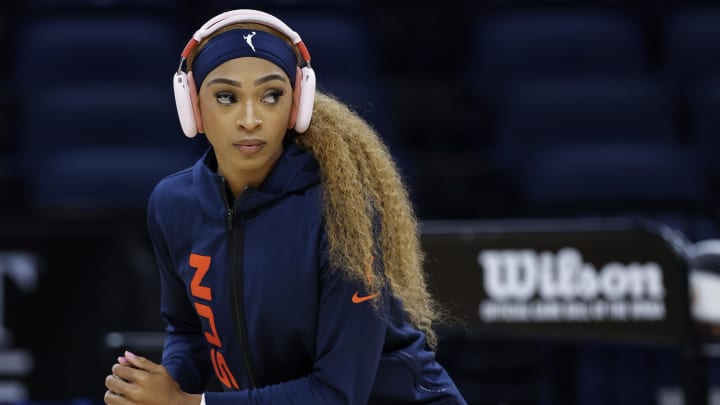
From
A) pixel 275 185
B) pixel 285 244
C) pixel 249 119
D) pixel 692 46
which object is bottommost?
pixel 285 244

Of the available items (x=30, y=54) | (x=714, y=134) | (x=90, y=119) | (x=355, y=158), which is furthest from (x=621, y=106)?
(x=355, y=158)

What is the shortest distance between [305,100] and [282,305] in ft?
1.22

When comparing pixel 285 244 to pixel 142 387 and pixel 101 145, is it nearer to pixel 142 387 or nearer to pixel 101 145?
pixel 142 387

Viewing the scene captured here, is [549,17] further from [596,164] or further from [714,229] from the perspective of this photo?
[714,229]

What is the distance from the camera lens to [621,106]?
6344 millimetres

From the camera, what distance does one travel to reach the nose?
206 centimetres

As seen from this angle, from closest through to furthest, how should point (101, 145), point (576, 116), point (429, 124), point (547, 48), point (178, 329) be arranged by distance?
point (178, 329), point (101, 145), point (576, 116), point (547, 48), point (429, 124)

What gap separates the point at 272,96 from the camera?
6.88 feet

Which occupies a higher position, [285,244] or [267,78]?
[267,78]

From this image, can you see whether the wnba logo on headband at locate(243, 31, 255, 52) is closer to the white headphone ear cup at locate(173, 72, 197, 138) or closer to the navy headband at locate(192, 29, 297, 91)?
the navy headband at locate(192, 29, 297, 91)

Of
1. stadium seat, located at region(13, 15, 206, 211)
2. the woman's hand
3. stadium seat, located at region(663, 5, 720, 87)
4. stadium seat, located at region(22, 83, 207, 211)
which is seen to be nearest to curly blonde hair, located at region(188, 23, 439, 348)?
the woman's hand

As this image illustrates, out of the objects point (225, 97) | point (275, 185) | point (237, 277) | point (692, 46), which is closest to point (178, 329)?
point (237, 277)

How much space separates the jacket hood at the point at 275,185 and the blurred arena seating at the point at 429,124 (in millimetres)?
2351

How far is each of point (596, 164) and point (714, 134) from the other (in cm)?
90
